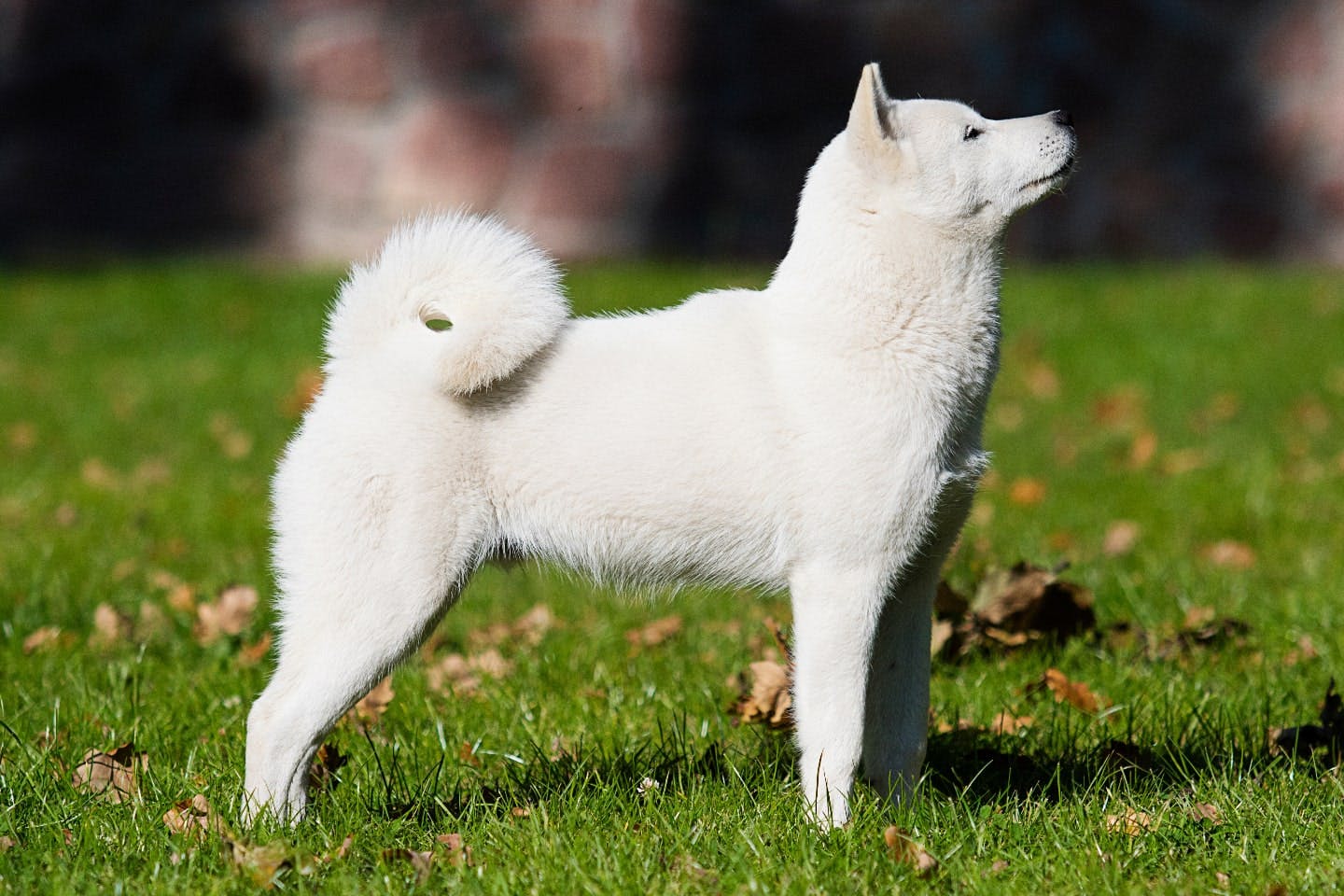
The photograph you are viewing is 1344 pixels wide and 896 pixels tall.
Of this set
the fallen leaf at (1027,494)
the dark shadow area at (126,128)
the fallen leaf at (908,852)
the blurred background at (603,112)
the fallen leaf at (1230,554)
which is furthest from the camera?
the dark shadow area at (126,128)

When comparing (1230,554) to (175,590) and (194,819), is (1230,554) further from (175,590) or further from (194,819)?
(194,819)

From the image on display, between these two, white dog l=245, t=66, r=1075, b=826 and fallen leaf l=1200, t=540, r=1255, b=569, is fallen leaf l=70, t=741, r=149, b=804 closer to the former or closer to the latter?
white dog l=245, t=66, r=1075, b=826

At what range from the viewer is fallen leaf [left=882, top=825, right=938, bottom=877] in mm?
2641

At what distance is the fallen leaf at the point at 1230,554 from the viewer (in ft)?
16.2

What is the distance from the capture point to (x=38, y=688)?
149 inches

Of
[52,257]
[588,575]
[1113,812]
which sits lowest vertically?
[52,257]

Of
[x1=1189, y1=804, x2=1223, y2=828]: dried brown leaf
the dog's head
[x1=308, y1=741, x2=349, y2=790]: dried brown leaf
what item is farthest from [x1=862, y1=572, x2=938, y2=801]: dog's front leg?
[x1=308, y1=741, x2=349, y2=790]: dried brown leaf

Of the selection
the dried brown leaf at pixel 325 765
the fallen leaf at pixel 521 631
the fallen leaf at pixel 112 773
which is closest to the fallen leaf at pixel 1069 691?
the fallen leaf at pixel 521 631

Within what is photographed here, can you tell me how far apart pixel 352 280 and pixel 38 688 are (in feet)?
4.95

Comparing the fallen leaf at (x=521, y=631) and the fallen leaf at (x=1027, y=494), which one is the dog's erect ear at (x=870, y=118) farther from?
the fallen leaf at (x=1027, y=494)

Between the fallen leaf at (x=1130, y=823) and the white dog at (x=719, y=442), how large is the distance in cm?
48

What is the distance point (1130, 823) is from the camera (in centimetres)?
283

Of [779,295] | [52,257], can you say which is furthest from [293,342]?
[779,295]

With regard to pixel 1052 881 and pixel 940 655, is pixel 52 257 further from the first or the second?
pixel 1052 881
